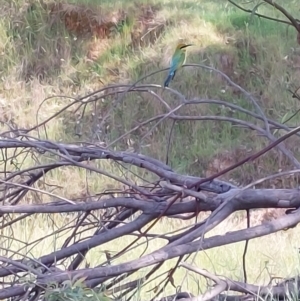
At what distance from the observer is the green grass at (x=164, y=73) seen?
27.2 ft

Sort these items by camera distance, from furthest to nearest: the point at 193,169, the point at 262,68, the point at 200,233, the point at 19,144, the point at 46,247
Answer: the point at 262,68 < the point at 193,169 < the point at 46,247 < the point at 19,144 < the point at 200,233

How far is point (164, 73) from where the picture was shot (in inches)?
344

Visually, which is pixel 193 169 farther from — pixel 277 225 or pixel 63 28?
pixel 277 225

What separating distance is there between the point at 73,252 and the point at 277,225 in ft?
1.73

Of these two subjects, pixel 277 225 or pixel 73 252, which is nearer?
pixel 277 225

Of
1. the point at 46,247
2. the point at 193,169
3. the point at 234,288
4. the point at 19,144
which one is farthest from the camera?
the point at 193,169

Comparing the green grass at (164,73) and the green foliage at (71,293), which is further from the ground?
the green foliage at (71,293)

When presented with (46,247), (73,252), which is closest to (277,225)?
(73,252)

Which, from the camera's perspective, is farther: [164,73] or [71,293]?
[164,73]

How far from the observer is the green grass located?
830 centimetres

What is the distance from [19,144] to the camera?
2264mm

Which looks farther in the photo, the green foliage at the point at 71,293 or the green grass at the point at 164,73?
the green grass at the point at 164,73

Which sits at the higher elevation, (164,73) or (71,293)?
(71,293)

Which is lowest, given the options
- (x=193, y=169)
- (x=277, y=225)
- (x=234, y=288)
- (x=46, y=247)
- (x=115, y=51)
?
(x=193, y=169)
